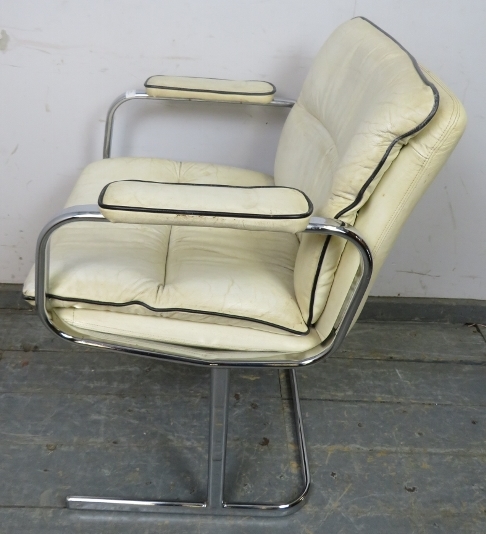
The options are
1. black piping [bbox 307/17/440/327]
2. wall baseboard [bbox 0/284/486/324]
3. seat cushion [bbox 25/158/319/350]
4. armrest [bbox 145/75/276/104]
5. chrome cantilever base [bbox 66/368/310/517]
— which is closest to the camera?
black piping [bbox 307/17/440/327]

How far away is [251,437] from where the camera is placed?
1.46 m

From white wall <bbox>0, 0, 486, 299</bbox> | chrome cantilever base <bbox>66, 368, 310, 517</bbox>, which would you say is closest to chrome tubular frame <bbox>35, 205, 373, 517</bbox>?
chrome cantilever base <bbox>66, 368, 310, 517</bbox>

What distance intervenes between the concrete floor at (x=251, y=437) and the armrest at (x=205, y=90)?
27.0 inches

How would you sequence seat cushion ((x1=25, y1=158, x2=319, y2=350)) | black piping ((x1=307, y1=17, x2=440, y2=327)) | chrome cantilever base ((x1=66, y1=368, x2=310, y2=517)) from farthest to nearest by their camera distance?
chrome cantilever base ((x1=66, y1=368, x2=310, y2=517)), seat cushion ((x1=25, y1=158, x2=319, y2=350)), black piping ((x1=307, y1=17, x2=440, y2=327))

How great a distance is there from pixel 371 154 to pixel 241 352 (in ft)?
1.26

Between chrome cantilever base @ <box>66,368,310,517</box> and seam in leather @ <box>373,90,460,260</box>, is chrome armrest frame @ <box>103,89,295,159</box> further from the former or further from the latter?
chrome cantilever base @ <box>66,368,310,517</box>

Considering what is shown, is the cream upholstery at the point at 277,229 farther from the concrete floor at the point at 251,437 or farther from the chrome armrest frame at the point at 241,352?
the concrete floor at the point at 251,437

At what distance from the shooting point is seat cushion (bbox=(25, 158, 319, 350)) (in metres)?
1.04

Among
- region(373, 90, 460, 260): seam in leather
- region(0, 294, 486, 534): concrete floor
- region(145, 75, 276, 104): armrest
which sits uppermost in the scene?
region(373, 90, 460, 260): seam in leather

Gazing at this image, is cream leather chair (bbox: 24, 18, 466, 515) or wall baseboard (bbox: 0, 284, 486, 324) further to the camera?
wall baseboard (bbox: 0, 284, 486, 324)

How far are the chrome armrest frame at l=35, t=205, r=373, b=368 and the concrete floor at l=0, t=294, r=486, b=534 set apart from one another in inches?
16.5

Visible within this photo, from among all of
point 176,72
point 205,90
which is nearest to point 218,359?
point 205,90

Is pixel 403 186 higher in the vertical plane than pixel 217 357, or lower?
higher

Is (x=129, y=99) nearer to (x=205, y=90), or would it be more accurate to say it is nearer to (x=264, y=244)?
(x=205, y=90)
